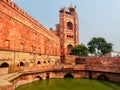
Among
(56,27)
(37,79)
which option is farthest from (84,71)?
(56,27)

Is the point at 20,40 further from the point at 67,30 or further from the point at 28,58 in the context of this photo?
the point at 67,30

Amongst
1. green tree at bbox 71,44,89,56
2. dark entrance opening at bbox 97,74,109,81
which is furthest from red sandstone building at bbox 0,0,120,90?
green tree at bbox 71,44,89,56

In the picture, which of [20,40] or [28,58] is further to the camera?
[28,58]

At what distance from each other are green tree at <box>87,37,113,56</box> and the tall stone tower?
535 centimetres

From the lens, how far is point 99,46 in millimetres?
45844

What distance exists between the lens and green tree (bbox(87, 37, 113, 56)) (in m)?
45.2

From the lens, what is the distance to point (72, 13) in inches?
1805

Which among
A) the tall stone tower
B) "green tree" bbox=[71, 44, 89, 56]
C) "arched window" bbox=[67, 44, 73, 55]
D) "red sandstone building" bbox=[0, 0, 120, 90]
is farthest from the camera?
"arched window" bbox=[67, 44, 73, 55]

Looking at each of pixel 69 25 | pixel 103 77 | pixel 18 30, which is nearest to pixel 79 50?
pixel 69 25

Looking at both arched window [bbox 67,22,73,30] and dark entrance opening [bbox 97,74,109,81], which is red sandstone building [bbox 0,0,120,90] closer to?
dark entrance opening [bbox 97,74,109,81]

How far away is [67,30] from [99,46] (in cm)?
1072

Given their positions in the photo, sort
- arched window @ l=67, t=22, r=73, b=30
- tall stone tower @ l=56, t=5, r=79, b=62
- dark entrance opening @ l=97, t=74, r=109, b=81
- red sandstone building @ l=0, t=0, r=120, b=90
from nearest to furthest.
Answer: red sandstone building @ l=0, t=0, r=120, b=90, dark entrance opening @ l=97, t=74, r=109, b=81, tall stone tower @ l=56, t=5, r=79, b=62, arched window @ l=67, t=22, r=73, b=30

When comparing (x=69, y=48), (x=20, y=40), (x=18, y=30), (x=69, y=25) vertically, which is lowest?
(x=69, y=48)

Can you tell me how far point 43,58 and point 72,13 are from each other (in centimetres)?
2314
